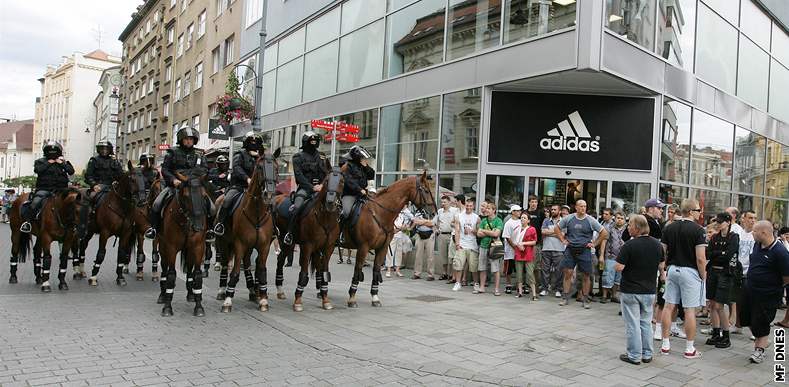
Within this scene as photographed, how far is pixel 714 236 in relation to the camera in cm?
807

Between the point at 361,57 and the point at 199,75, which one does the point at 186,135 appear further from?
the point at 199,75

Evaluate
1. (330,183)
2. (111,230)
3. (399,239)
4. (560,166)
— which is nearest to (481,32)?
(560,166)

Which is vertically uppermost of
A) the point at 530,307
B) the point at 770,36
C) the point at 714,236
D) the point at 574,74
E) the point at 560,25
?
the point at 770,36

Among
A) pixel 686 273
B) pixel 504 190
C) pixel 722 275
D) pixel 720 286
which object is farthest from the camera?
pixel 504 190

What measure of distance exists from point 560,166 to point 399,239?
453 cm

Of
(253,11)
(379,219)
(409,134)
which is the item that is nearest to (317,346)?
(379,219)

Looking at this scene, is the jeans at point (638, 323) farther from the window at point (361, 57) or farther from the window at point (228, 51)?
the window at point (228, 51)

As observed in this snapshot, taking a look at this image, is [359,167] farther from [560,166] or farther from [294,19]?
[294,19]

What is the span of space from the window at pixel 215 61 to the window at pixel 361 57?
51.1 ft

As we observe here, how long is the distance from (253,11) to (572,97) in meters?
20.4

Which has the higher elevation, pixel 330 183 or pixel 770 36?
pixel 770 36

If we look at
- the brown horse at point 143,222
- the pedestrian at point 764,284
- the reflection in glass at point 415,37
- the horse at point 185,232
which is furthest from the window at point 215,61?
the pedestrian at point 764,284

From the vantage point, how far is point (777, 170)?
2031 cm

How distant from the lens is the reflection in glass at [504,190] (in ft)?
45.4
